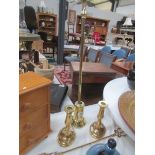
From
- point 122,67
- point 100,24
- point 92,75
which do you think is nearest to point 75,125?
point 92,75

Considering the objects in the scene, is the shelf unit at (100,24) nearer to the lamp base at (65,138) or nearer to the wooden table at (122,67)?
the wooden table at (122,67)

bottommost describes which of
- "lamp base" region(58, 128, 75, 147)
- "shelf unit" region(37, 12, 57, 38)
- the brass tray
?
"lamp base" region(58, 128, 75, 147)

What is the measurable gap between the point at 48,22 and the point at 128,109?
5.22 meters

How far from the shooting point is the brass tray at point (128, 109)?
502 millimetres

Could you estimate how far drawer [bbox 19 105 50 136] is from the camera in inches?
18.2

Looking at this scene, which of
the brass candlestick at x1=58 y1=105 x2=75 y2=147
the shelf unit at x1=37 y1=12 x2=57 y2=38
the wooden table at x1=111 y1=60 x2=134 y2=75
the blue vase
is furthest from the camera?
the shelf unit at x1=37 y1=12 x2=57 y2=38

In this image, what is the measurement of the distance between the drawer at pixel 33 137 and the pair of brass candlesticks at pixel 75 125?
0.05 meters

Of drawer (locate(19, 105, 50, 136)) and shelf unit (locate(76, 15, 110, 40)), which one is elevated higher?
shelf unit (locate(76, 15, 110, 40))

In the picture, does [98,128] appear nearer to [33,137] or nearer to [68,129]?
[68,129]

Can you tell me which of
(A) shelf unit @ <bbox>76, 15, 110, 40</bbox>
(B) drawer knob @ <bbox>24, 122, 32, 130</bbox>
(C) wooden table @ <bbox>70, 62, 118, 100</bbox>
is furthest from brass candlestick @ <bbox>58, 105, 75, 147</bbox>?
(A) shelf unit @ <bbox>76, 15, 110, 40</bbox>

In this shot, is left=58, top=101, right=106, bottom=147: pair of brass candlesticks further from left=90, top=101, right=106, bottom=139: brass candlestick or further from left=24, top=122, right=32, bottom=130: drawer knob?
left=24, top=122, right=32, bottom=130: drawer knob

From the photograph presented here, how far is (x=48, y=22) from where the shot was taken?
534 cm
